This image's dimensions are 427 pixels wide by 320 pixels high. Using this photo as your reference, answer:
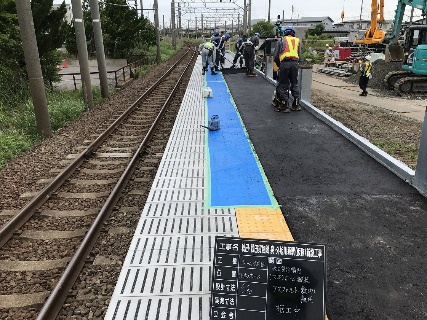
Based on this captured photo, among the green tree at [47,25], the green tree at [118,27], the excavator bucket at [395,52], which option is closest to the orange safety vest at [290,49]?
the green tree at [47,25]

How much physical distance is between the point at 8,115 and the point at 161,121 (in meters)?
4.53

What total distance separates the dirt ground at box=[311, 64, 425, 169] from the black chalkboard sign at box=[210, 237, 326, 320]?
6.39 meters

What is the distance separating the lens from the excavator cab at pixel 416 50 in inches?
722

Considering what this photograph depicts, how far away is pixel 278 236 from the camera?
4277 mm

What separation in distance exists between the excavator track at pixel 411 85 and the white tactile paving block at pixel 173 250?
16.6 m

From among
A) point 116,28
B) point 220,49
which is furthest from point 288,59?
point 116,28

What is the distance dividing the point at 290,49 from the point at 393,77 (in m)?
14.2

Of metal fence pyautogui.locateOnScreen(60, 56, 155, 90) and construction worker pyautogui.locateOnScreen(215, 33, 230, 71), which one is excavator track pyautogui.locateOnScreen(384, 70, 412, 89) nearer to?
construction worker pyautogui.locateOnScreen(215, 33, 230, 71)

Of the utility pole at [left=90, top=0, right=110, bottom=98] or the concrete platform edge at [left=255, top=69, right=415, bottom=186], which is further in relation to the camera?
the utility pole at [left=90, top=0, right=110, bottom=98]

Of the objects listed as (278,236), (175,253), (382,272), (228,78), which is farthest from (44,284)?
(228,78)

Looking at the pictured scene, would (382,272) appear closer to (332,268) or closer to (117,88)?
(332,268)

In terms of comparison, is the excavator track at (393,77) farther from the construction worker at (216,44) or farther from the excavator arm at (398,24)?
the construction worker at (216,44)

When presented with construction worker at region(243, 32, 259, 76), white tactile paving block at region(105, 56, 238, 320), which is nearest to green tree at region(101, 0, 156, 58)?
construction worker at region(243, 32, 259, 76)

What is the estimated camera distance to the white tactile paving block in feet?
11.0
